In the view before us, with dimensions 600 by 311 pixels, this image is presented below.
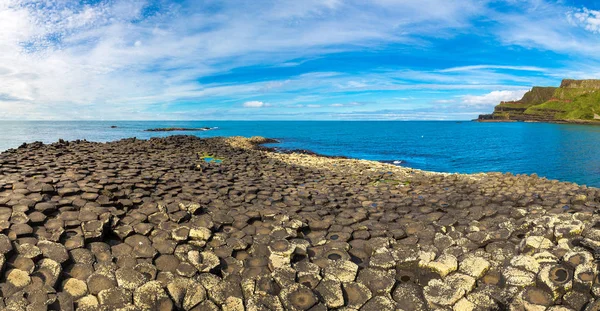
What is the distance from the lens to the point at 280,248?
7.75 meters

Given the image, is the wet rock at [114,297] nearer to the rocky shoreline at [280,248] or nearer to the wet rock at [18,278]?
the rocky shoreline at [280,248]

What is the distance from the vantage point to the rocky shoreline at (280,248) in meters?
5.92

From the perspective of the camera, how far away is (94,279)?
6.12 metres

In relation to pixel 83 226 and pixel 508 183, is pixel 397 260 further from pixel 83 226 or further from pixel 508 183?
pixel 508 183

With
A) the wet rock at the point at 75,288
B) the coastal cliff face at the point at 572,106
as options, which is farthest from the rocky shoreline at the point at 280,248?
the coastal cliff face at the point at 572,106

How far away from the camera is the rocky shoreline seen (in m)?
5.92

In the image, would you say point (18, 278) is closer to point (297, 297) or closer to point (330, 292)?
point (297, 297)

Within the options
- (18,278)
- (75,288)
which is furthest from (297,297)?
(18,278)

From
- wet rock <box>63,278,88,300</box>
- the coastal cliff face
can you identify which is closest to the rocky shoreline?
wet rock <box>63,278,88,300</box>

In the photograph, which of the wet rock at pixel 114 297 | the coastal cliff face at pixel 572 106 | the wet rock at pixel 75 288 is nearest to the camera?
the wet rock at pixel 114 297

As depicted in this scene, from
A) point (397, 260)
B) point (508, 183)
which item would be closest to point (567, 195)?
point (508, 183)

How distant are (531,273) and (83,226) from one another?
1010cm

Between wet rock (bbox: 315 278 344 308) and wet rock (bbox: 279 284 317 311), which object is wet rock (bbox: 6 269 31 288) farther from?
wet rock (bbox: 315 278 344 308)

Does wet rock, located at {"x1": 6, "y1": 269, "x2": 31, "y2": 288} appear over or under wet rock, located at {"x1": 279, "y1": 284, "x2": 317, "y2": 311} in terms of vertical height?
over
